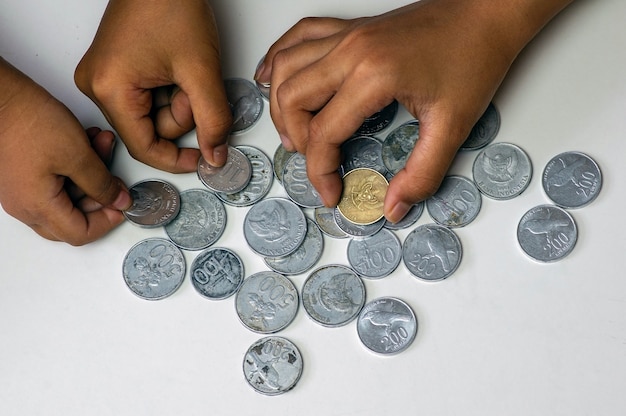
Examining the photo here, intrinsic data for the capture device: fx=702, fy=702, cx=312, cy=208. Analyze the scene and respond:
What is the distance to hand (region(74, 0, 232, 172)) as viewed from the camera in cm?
117

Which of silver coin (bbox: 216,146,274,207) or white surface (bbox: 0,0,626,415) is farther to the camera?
silver coin (bbox: 216,146,274,207)

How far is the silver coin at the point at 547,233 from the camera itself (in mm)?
1153

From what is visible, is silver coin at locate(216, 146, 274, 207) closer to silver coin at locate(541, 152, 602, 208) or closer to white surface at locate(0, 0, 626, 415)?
white surface at locate(0, 0, 626, 415)

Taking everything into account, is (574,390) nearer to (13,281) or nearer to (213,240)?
(213,240)

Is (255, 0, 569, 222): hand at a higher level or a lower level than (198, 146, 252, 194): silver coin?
higher

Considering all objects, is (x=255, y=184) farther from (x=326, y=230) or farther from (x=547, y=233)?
(x=547, y=233)

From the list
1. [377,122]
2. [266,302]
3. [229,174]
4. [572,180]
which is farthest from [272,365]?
[572,180]

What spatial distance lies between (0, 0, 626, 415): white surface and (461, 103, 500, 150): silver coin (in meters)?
0.02

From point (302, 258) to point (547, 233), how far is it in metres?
0.41

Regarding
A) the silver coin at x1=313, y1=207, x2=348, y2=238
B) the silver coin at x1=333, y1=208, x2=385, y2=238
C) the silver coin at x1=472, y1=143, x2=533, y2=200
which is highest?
the silver coin at x1=472, y1=143, x2=533, y2=200

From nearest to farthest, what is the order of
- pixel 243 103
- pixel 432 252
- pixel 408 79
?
pixel 408 79 → pixel 432 252 → pixel 243 103

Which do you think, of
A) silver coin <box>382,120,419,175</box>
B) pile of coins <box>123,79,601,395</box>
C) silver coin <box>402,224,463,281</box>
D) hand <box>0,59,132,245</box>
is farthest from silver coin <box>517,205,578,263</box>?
hand <box>0,59,132,245</box>

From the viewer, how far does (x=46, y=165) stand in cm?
117

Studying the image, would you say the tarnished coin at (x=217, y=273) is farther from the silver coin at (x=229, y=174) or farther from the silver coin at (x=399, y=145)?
the silver coin at (x=399, y=145)
